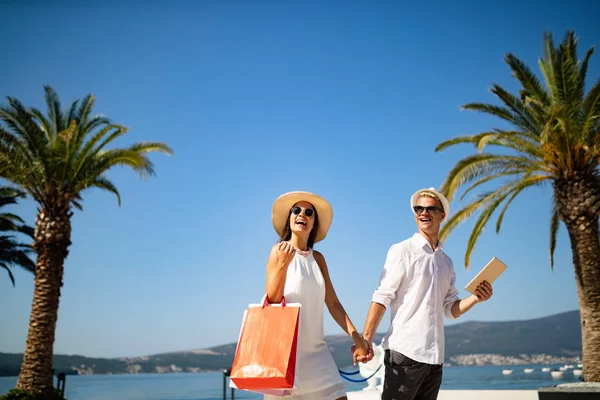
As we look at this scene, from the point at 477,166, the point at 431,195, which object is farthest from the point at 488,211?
the point at 431,195

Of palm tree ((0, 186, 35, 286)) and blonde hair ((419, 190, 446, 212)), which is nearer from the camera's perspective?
blonde hair ((419, 190, 446, 212))

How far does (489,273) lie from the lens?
3.93 m

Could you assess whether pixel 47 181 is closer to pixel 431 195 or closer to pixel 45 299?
pixel 45 299

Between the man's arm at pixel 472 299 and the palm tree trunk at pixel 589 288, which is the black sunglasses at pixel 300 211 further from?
the palm tree trunk at pixel 589 288

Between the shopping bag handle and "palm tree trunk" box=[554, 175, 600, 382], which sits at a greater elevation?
"palm tree trunk" box=[554, 175, 600, 382]

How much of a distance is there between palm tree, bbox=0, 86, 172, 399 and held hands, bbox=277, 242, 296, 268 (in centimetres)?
1390

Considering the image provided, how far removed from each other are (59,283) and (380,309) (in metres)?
15.0

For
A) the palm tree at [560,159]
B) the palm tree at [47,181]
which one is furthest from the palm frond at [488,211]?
the palm tree at [47,181]

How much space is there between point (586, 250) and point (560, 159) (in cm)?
230

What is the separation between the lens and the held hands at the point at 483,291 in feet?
12.8

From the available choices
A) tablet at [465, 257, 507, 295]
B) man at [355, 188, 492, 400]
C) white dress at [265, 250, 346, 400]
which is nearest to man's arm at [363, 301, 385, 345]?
man at [355, 188, 492, 400]

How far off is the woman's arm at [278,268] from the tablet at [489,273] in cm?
132

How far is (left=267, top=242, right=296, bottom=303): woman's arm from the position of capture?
11.4 feet

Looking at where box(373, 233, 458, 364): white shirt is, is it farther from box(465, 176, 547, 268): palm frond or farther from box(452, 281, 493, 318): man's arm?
box(465, 176, 547, 268): palm frond
